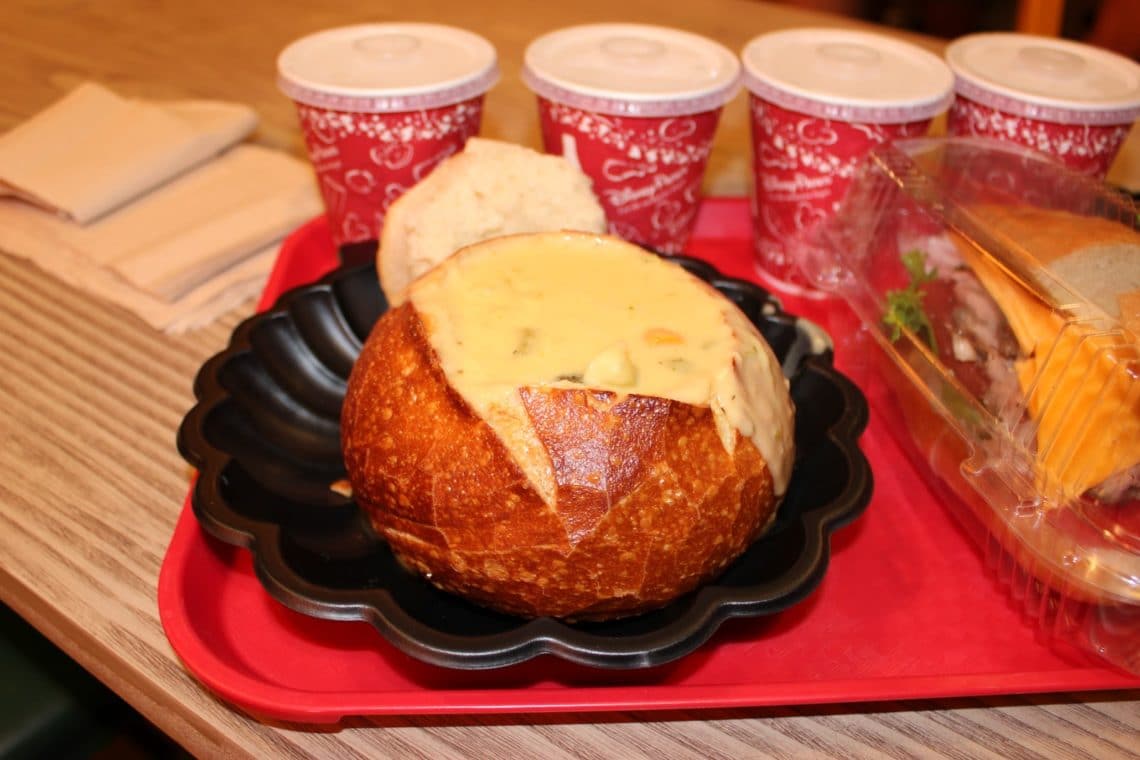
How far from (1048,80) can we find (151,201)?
1336 mm

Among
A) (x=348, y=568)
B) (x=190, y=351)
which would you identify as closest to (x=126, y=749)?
(x=190, y=351)

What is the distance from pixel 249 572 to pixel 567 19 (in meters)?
1.61

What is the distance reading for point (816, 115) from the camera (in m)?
1.26

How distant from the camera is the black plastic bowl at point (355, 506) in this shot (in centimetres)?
77

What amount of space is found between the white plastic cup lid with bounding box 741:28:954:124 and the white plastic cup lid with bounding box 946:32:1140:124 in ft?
0.20

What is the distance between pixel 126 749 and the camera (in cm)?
148

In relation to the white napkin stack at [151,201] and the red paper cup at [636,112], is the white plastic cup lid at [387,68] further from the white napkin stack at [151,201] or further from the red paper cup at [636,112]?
the white napkin stack at [151,201]

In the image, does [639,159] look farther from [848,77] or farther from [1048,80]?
[1048,80]

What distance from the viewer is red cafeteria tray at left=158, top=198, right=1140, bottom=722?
778 millimetres

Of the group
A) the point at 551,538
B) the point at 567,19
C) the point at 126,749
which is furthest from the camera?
the point at 567,19

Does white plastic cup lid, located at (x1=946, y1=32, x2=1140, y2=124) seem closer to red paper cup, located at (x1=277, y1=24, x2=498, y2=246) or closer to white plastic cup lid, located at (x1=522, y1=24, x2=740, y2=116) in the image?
white plastic cup lid, located at (x1=522, y1=24, x2=740, y2=116)

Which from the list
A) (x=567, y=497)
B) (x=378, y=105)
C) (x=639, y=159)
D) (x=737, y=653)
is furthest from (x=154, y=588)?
(x=639, y=159)

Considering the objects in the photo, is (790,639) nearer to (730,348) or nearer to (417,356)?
(730,348)

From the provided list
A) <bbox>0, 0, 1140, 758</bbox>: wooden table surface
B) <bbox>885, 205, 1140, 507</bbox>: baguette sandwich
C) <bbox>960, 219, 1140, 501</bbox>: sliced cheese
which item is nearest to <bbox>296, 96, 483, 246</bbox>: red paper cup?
<bbox>0, 0, 1140, 758</bbox>: wooden table surface
